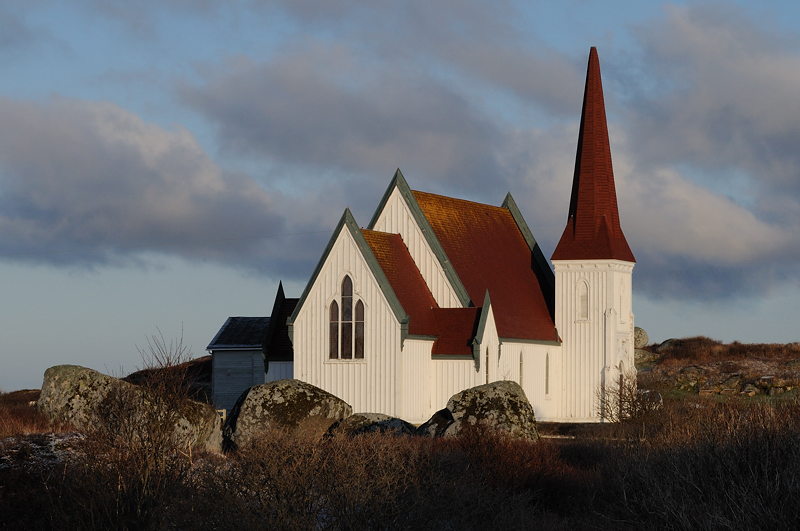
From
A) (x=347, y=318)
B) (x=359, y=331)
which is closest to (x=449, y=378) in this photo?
(x=359, y=331)

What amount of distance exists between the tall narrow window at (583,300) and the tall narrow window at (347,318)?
35.2 ft

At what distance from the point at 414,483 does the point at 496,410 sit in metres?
13.4

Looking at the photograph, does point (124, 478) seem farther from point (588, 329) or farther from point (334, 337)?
point (588, 329)

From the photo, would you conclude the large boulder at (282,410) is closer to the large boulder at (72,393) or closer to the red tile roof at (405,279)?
the large boulder at (72,393)

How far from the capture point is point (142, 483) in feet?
60.7

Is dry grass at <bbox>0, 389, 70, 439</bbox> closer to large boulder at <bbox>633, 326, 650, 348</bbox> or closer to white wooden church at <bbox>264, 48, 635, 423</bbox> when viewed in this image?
white wooden church at <bbox>264, 48, 635, 423</bbox>

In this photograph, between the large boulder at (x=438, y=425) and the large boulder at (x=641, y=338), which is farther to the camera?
the large boulder at (x=641, y=338)

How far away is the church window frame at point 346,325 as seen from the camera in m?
36.9

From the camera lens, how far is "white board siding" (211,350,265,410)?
48.8 m

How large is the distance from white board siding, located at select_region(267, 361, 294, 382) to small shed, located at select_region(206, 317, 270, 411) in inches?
300

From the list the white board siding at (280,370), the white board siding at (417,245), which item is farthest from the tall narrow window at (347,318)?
the white board siding at (280,370)

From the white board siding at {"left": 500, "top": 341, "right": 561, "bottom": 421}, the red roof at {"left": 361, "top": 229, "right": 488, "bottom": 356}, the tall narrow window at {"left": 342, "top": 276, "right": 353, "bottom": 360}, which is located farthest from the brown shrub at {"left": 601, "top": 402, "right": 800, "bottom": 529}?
the white board siding at {"left": 500, "top": 341, "right": 561, "bottom": 421}

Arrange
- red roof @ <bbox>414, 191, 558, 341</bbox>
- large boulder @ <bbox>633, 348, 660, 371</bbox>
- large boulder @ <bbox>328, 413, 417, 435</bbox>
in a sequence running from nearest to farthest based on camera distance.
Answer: large boulder @ <bbox>328, 413, 417, 435</bbox> < red roof @ <bbox>414, 191, 558, 341</bbox> < large boulder @ <bbox>633, 348, 660, 371</bbox>

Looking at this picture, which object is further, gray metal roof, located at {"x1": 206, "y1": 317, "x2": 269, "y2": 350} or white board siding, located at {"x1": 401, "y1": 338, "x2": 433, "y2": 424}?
gray metal roof, located at {"x1": 206, "y1": 317, "x2": 269, "y2": 350}
